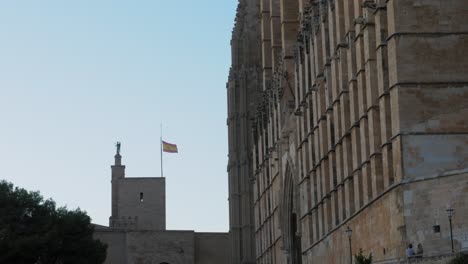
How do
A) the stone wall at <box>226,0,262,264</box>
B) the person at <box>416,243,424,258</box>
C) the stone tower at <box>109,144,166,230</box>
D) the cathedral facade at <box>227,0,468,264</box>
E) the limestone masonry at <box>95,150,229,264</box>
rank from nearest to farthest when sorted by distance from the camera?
the person at <box>416,243,424,258</box>, the cathedral facade at <box>227,0,468,264</box>, the stone wall at <box>226,0,262,264</box>, the limestone masonry at <box>95,150,229,264</box>, the stone tower at <box>109,144,166,230</box>

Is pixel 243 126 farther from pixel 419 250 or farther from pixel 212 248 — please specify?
pixel 419 250

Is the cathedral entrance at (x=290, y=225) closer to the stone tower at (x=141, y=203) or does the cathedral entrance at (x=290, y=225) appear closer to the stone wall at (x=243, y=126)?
the stone wall at (x=243, y=126)

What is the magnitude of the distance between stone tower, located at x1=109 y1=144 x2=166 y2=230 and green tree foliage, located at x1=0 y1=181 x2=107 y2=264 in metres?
24.2

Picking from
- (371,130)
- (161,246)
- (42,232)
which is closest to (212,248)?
(161,246)

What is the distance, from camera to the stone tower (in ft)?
308

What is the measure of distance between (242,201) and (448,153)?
1666 inches

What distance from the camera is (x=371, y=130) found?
37.2m

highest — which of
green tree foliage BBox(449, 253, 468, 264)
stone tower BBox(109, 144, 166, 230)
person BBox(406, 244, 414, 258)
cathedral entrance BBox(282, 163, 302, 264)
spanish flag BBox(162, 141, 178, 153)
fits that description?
spanish flag BBox(162, 141, 178, 153)

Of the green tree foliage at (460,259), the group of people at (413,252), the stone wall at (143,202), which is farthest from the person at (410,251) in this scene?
the stone wall at (143,202)

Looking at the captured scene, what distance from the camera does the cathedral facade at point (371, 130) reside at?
33781 mm

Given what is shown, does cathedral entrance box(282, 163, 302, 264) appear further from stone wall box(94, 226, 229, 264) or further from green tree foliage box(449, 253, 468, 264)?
green tree foliage box(449, 253, 468, 264)

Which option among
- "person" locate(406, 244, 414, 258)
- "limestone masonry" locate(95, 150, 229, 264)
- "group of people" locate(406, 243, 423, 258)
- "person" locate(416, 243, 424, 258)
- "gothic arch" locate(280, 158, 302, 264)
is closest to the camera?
"group of people" locate(406, 243, 423, 258)

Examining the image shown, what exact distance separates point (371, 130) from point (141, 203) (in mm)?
58306

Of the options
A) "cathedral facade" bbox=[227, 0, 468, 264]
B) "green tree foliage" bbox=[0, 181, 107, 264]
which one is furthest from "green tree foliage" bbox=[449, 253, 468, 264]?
"green tree foliage" bbox=[0, 181, 107, 264]
